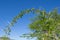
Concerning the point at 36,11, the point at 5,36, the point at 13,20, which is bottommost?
the point at 5,36

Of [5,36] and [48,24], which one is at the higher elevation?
[48,24]

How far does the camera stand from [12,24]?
4660 mm

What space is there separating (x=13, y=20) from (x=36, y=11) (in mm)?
905

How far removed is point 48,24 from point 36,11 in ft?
3.54

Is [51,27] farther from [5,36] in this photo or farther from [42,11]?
[5,36]

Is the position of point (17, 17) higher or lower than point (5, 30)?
higher

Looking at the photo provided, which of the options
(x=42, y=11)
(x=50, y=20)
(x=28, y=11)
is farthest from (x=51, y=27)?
(x=28, y=11)

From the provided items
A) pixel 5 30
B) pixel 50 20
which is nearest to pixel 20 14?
pixel 5 30

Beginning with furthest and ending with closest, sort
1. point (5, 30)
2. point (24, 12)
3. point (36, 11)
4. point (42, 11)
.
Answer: point (42, 11) → point (36, 11) → point (24, 12) → point (5, 30)

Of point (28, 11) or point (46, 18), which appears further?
point (46, 18)

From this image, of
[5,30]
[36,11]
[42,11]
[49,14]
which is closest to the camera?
→ [5,30]

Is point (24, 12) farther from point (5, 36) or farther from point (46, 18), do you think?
point (46, 18)

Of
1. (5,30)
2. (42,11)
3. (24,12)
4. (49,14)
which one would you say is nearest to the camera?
(5,30)

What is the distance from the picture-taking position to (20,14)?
15.7 feet
